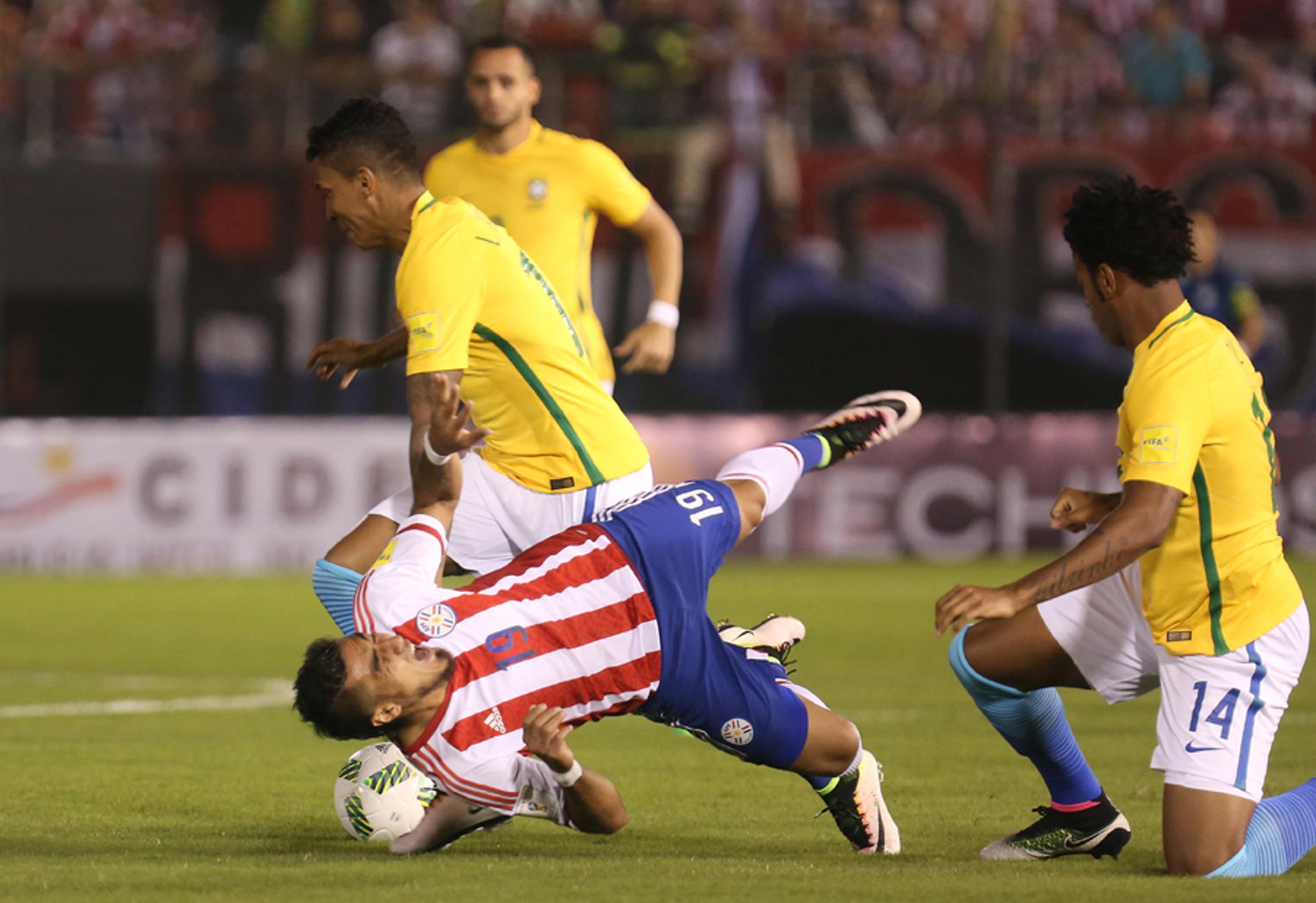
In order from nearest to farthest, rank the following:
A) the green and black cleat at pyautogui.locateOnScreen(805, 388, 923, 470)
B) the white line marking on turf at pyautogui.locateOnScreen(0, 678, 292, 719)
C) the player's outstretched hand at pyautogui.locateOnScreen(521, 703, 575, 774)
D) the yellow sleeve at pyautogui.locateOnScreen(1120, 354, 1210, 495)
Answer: the player's outstretched hand at pyautogui.locateOnScreen(521, 703, 575, 774) → the yellow sleeve at pyautogui.locateOnScreen(1120, 354, 1210, 495) → the green and black cleat at pyautogui.locateOnScreen(805, 388, 923, 470) → the white line marking on turf at pyautogui.locateOnScreen(0, 678, 292, 719)

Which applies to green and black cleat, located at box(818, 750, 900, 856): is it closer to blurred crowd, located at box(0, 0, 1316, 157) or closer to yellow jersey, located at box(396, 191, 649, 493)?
yellow jersey, located at box(396, 191, 649, 493)

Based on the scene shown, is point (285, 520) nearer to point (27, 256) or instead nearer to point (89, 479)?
point (89, 479)

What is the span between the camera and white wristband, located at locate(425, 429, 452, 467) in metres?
5.76

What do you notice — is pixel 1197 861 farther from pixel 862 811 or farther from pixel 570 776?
pixel 570 776

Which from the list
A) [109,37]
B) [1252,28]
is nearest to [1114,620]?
[1252,28]

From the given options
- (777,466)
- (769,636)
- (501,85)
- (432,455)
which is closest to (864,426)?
(777,466)

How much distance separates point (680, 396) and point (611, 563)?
12159mm

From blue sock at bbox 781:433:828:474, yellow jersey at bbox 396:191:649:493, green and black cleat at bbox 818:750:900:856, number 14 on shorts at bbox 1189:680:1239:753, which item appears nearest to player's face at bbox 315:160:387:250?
yellow jersey at bbox 396:191:649:493

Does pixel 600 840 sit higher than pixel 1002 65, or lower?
lower

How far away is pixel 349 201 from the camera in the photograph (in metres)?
6.07

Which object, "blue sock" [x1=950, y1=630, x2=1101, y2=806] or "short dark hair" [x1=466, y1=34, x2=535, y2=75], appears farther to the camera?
"short dark hair" [x1=466, y1=34, x2=535, y2=75]

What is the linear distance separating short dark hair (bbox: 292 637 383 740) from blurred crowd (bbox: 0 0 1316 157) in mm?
12453

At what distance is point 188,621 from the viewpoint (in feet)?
44.2

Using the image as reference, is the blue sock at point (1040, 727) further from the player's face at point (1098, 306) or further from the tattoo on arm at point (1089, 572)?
the player's face at point (1098, 306)
